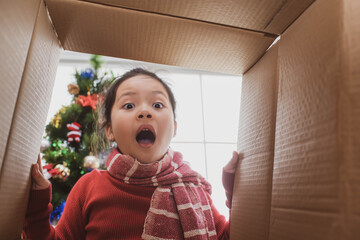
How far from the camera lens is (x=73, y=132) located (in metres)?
1.82

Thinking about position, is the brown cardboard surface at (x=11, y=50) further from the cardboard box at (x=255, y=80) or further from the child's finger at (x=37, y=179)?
the child's finger at (x=37, y=179)

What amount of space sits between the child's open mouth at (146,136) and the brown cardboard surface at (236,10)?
0.34m

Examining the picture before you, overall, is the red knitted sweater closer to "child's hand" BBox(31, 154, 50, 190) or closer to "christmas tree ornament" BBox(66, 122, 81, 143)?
"child's hand" BBox(31, 154, 50, 190)

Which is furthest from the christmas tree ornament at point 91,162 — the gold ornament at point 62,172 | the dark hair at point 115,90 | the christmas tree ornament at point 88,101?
the dark hair at point 115,90

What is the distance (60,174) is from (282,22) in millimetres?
1559

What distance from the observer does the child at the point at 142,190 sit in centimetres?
73

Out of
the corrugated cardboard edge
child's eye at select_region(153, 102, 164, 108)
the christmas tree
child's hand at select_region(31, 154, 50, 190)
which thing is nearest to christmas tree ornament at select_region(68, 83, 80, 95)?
the christmas tree

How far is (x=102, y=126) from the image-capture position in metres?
1.01

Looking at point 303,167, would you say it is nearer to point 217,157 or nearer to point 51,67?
point 51,67

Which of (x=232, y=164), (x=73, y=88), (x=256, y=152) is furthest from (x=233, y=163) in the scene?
(x=73, y=88)

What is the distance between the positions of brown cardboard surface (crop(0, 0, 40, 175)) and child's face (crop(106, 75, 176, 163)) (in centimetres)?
35

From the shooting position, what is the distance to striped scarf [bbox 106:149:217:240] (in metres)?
0.73

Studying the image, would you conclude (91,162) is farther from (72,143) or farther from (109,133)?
(109,133)

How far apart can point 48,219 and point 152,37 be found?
499 mm
